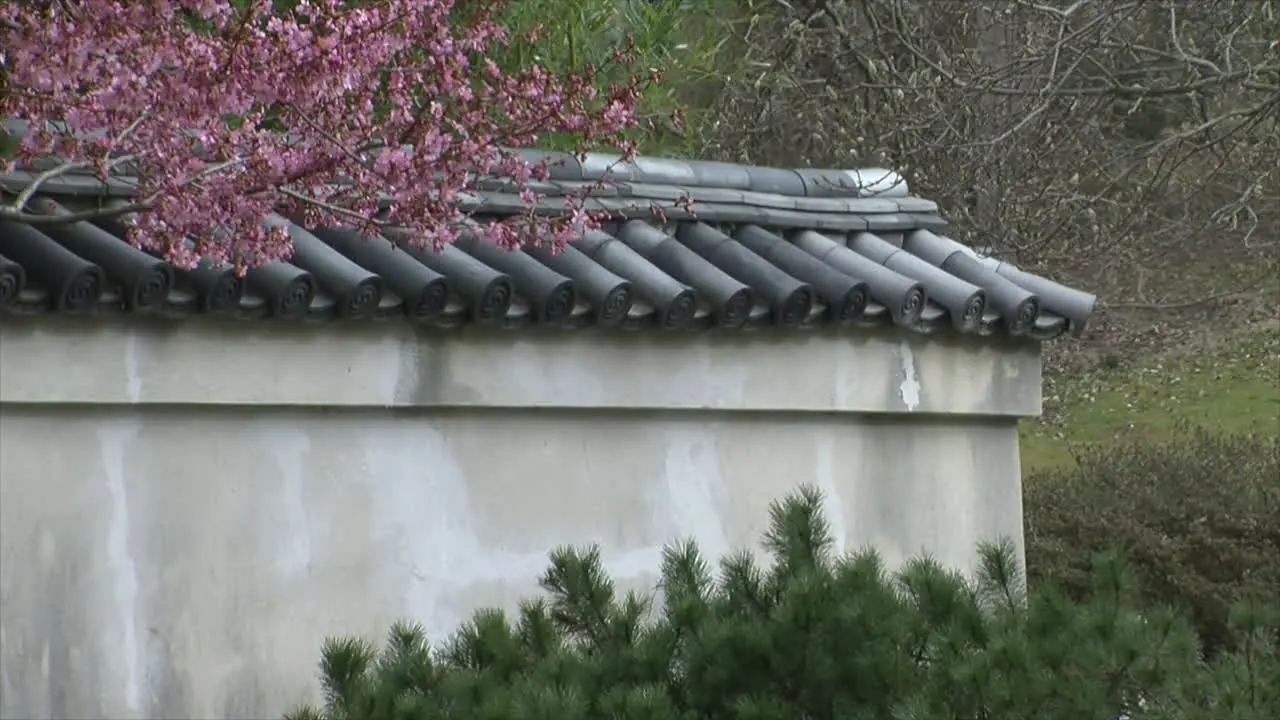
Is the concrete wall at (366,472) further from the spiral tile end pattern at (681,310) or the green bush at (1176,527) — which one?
the green bush at (1176,527)

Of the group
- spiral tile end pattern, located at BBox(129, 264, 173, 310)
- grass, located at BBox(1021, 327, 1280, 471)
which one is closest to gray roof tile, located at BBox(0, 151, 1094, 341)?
spiral tile end pattern, located at BBox(129, 264, 173, 310)

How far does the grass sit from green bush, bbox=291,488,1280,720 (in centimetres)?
1370

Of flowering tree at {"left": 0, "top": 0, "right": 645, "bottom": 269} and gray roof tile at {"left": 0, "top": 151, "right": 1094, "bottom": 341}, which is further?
gray roof tile at {"left": 0, "top": 151, "right": 1094, "bottom": 341}

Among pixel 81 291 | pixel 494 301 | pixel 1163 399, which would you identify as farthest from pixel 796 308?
pixel 1163 399

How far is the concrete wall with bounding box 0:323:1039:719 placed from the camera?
5121 millimetres

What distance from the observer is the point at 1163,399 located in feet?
66.4

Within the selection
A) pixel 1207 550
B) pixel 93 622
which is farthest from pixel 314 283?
pixel 1207 550

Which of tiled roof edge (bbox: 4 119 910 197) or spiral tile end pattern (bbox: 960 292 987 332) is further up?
tiled roof edge (bbox: 4 119 910 197)

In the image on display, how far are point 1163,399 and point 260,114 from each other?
16.7m

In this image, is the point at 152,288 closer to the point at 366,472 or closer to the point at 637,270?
the point at 366,472

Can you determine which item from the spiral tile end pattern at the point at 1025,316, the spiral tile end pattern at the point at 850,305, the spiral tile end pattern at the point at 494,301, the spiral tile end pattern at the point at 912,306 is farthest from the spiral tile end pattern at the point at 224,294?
the spiral tile end pattern at the point at 1025,316

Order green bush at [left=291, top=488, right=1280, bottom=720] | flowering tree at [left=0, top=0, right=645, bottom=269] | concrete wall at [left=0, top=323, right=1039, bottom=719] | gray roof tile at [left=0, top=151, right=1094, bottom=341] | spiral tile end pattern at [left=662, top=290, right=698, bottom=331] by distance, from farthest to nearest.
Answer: spiral tile end pattern at [left=662, top=290, right=698, bottom=331]
concrete wall at [left=0, top=323, right=1039, bottom=719]
gray roof tile at [left=0, top=151, right=1094, bottom=341]
flowering tree at [left=0, top=0, right=645, bottom=269]
green bush at [left=291, top=488, right=1280, bottom=720]

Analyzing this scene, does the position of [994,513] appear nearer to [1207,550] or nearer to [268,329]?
[268,329]

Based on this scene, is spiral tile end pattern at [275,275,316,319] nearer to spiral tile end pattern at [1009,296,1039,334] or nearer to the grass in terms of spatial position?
spiral tile end pattern at [1009,296,1039,334]
